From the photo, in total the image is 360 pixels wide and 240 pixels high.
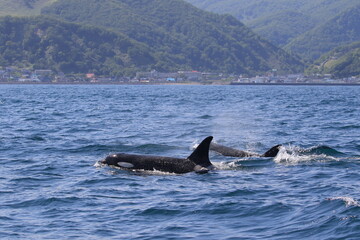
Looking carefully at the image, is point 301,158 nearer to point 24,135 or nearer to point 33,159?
point 33,159

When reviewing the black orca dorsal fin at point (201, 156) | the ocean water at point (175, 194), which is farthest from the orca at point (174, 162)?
the ocean water at point (175, 194)

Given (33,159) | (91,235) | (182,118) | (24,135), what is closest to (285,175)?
(91,235)

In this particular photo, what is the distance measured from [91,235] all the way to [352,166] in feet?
38.6

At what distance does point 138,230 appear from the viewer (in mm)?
13422

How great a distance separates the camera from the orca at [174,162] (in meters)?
19.7

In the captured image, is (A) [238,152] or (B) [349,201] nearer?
(B) [349,201]

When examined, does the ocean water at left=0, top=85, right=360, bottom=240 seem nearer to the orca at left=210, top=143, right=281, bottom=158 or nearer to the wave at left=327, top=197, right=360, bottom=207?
the wave at left=327, top=197, right=360, bottom=207

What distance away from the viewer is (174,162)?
795 inches

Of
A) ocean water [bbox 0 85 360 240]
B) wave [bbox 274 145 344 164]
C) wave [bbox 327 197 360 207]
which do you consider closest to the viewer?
ocean water [bbox 0 85 360 240]

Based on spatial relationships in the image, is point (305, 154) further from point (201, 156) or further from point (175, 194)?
point (175, 194)

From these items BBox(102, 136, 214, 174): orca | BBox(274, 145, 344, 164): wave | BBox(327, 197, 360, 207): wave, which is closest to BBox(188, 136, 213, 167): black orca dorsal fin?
BBox(102, 136, 214, 174): orca

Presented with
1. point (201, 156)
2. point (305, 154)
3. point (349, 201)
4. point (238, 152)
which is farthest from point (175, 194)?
point (305, 154)

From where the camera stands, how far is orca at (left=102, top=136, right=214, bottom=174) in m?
19.7

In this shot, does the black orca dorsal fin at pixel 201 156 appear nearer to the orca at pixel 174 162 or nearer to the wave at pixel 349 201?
the orca at pixel 174 162
